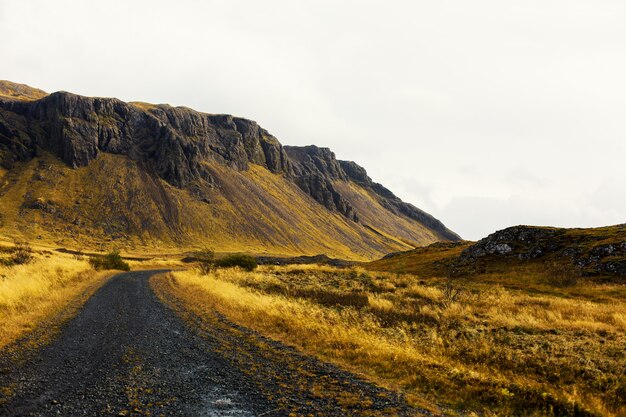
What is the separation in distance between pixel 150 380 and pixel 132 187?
130821mm

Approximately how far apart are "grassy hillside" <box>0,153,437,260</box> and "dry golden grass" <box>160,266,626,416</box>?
321 feet

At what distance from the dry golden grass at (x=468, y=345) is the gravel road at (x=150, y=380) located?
137cm

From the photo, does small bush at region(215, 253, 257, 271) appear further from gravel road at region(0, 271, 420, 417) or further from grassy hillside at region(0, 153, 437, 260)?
grassy hillside at region(0, 153, 437, 260)

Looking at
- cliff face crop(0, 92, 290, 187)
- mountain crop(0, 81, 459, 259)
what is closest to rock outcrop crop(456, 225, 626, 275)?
mountain crop(0, 81, 459, 259)

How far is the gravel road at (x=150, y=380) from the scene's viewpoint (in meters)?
6.77

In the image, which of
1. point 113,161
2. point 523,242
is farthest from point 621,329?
point 113,161

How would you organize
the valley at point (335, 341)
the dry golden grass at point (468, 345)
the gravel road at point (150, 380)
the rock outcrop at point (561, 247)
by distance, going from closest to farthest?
the gravel road at point (150, 380)
the valley at point (335, 341)
the dry golden grass at point (468, 345)
the rock outcrop at point (561, 247)

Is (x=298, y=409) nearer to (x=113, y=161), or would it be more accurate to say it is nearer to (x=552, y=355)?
(x=552, y=355)

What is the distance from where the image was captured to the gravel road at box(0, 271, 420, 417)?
6.77m

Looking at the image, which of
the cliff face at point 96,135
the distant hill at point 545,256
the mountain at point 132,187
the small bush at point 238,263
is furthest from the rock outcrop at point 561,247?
the cliff face at point 96,135

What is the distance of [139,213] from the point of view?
118 metres

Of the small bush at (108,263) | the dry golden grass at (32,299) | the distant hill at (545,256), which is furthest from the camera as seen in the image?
the small bush at (108,263)

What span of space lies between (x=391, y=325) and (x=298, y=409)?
9.25 meters

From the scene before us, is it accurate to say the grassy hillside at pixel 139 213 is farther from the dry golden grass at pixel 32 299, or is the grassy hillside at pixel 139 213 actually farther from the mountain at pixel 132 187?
the dry golden grass at pixel 32 299
